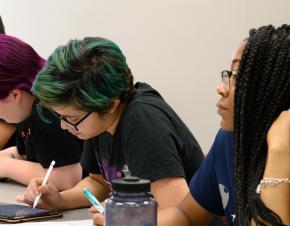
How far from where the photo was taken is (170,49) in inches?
111

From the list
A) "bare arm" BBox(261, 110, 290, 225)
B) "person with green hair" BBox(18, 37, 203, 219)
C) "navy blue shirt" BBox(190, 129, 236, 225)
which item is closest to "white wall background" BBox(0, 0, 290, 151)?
"person with green hair" BBox(18, 37, 203, 219)

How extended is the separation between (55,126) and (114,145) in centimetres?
36

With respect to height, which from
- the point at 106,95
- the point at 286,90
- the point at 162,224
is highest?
the point at 286,90

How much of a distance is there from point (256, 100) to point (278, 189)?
0.19 metres

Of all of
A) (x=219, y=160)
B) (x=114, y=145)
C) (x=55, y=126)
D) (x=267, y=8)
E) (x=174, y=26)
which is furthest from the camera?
(x=174, y=26)

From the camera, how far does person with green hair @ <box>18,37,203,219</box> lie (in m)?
1.46

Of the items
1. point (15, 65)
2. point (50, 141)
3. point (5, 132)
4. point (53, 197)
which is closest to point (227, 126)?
point (53, 197)

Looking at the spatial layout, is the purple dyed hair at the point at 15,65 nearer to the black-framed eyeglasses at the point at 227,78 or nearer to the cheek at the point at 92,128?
the cheek at the point at 92,128

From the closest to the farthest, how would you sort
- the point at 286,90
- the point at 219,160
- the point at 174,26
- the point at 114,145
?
the point at 286,90
the point at 219,160
the point at 114,145
the point at 174,26

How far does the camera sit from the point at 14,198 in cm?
186

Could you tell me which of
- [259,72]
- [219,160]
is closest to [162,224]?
[219,160]

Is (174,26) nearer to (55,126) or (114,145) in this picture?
(55,126)

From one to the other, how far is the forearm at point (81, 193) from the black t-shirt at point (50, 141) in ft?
0.31

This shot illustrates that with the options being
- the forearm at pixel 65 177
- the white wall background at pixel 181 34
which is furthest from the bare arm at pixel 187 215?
the white wall background at pixel 181 34
